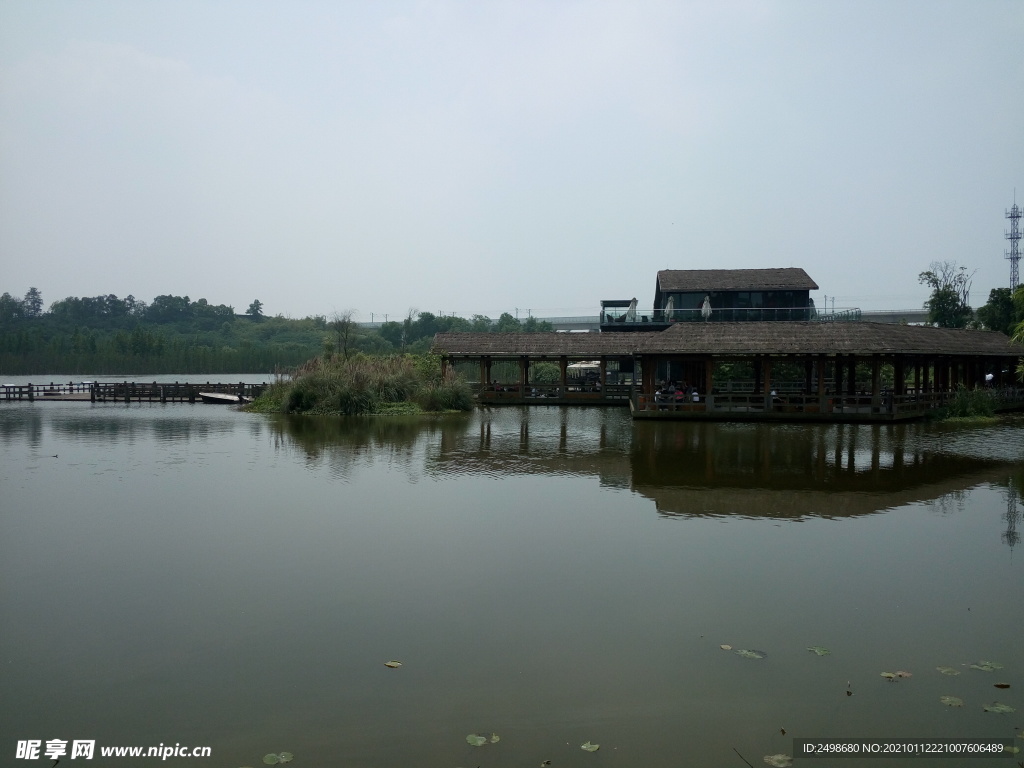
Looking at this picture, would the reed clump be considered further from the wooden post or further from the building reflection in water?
the wooden post

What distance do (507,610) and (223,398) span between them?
1292 inches

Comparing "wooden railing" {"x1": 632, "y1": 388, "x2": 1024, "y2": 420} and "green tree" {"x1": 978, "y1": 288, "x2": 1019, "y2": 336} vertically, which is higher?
"green tree" {"x1": 978, "y1": 288, "x2": 1019, "y2": 336}

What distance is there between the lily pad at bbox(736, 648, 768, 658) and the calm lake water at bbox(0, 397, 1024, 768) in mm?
63

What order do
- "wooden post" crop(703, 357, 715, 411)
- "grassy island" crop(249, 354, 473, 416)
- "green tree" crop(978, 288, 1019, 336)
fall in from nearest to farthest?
1. "wooden post" crop(703, 357, 715, 411)
2. "grassy island" crop(249, 354, 473, 416)
3. "green tree" crop(978, 288, 1019, 336)

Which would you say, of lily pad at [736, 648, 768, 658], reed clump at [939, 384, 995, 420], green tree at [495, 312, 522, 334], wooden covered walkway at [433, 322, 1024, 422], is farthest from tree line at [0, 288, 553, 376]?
lily pad at [736, 648, 768, 658]

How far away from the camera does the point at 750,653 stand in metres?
6.58

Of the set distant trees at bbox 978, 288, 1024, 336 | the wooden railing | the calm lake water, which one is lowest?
the calm lake water

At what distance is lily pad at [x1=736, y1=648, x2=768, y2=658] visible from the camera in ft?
21.4

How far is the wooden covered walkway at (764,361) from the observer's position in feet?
83.9

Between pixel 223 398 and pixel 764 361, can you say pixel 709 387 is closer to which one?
pixel 764 361

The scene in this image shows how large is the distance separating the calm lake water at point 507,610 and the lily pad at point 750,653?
0.06 m

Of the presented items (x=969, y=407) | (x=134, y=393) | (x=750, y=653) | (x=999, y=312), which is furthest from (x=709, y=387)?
(x=134, y=393)

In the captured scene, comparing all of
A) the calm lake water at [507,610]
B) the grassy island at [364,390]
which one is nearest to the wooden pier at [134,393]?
the grassy island at [364,390]

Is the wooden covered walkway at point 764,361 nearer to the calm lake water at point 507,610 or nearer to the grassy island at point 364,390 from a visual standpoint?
the grassy island at point 364,390
